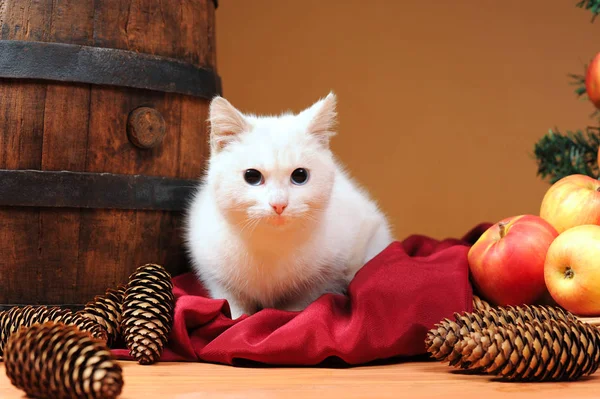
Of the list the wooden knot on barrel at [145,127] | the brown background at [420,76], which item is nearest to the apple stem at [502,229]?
the wooden knot on barrel at [145,127]

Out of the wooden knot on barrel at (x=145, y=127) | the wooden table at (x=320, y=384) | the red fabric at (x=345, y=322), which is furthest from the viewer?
the wooden knot on barrel at (x=145, y=127)

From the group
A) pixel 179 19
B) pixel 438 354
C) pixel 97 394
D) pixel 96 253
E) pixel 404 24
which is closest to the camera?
pixel 97 394

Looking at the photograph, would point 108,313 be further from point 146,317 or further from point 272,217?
point 272,217

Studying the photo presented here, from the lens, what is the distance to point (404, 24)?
367 cm

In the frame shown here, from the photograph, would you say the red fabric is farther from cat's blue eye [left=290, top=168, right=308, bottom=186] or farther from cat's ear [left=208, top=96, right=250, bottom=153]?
cat's ear [left=208, top=96, right=250, bottom=153]

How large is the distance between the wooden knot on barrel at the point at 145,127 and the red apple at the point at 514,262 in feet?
3.08

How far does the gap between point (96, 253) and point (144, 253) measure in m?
0.14

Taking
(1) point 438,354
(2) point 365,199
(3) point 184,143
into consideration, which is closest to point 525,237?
(1) point 438,354

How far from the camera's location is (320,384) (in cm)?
147

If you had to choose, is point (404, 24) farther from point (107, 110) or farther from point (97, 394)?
point (97, 394)

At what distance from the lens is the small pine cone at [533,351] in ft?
4.82

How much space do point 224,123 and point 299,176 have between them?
0.23m

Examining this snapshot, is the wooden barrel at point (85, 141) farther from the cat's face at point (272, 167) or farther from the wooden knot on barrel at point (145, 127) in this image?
the cat's face at point (272, 167)

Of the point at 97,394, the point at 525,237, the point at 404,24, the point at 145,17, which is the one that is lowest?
the point at 97,394
